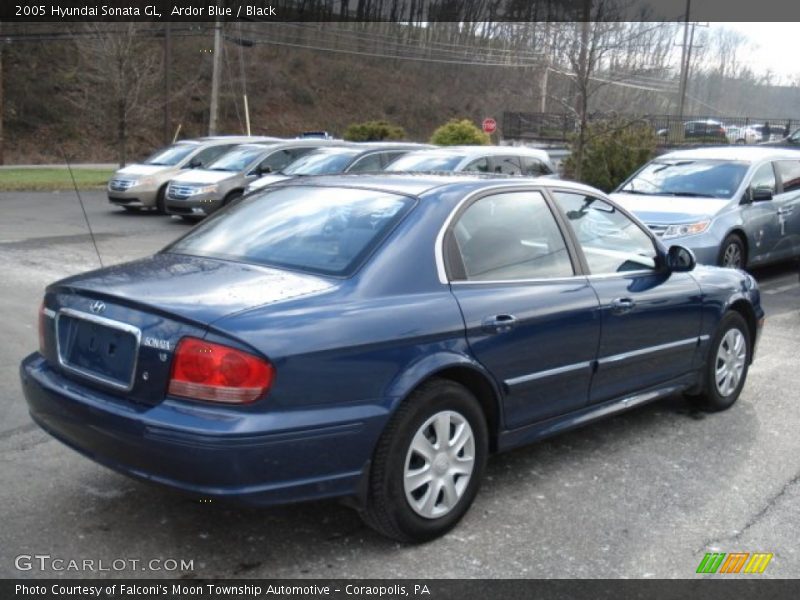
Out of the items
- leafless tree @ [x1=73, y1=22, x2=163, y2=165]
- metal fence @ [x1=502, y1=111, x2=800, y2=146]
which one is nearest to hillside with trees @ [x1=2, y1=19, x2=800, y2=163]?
leafless tree @ [x1=73, y1=22, x2=163, y2=165]

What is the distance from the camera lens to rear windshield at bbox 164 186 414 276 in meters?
4.00

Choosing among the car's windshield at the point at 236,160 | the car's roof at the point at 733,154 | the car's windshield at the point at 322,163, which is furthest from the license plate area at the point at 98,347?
the car's windshield at the point at 236,160

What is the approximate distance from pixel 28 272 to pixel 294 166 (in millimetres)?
6862

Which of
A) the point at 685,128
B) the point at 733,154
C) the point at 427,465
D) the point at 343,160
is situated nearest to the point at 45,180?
the point at 343,160

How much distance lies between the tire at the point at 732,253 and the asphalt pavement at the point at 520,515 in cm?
451

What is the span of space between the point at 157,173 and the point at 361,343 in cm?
1607

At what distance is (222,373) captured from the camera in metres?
3.31

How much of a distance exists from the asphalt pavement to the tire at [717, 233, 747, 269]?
4509 mm

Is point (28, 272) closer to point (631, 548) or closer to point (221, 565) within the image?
point (221, 565)

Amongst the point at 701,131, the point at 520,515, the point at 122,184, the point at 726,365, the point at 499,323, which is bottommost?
the point at 520,515

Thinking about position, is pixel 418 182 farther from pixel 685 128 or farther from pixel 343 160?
pixel 685 128

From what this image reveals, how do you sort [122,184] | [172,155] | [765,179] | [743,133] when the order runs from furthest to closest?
[743,133] → [172,155] → [122,184] → [765,179]

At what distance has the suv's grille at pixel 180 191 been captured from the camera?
16750 millimetres

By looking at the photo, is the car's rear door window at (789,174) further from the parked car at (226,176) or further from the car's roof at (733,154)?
the parked car at (226,176)
